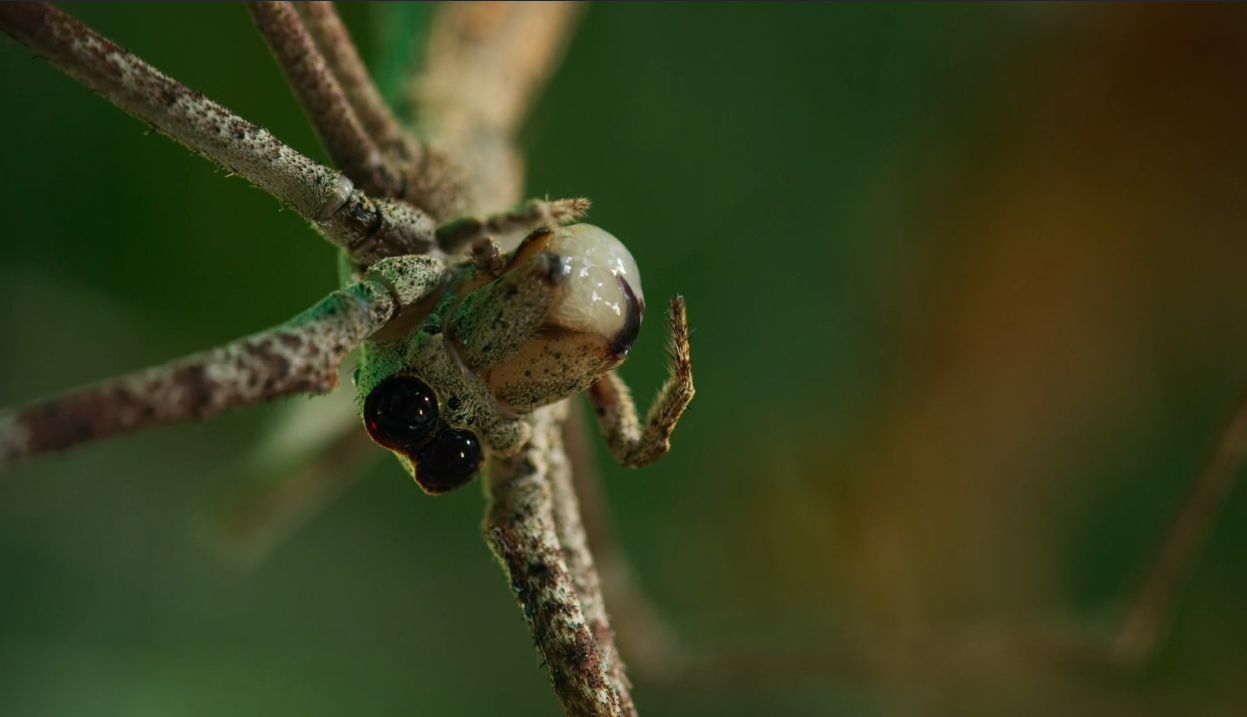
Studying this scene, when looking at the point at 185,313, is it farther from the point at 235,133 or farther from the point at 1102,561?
the point at 1102,561

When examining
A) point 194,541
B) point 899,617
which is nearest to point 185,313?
point 194,541

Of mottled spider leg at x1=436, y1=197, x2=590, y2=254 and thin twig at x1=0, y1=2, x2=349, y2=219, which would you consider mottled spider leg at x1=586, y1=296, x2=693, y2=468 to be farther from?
thin twig at x1=0, y1=2, x2=349, y2=219

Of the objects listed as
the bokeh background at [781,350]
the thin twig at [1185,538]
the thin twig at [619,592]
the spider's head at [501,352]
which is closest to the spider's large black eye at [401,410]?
the spider's head at [501,352]

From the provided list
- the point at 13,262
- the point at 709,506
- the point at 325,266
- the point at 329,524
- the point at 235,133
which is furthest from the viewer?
the point at 709,506

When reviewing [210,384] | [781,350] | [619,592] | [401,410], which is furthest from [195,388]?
[781,350]

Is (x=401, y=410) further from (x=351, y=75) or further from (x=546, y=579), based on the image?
(x=351, y=75)
